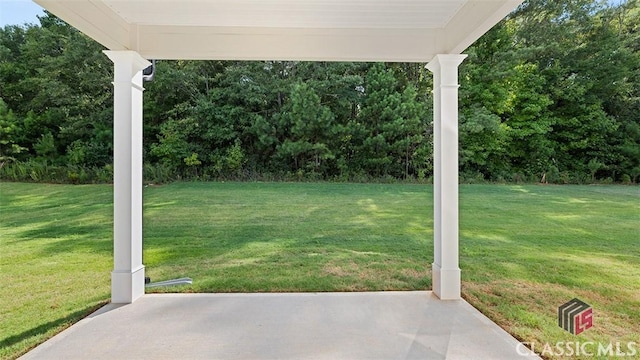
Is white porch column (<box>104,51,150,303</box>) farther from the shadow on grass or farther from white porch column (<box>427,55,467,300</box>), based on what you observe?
white porch column (<box>427,55,467,300</box>)

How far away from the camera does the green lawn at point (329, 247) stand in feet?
10.2

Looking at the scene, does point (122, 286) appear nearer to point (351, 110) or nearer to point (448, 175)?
point (448, 175)

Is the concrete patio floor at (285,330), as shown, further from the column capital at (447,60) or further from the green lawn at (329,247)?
the column capital at (447,60)

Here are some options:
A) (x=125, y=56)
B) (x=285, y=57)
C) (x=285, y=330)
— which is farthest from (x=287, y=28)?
(x=285, y=330)

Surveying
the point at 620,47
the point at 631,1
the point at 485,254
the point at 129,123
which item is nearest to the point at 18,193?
the point at 129,123

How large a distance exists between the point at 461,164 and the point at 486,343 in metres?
9.48

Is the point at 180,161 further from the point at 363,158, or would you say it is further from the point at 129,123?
the point at 129,123

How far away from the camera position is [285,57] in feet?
9.91

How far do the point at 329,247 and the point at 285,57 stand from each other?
9.57ft

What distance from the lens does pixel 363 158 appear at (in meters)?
10.7

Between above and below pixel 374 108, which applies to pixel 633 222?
below

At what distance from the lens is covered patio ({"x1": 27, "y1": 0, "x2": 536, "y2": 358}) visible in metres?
2.22

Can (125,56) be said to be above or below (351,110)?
below

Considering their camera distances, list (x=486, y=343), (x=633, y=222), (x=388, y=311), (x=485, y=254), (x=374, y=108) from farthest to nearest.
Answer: (x=374, y=108) < (x=633, y=222) < (x=485, y=254) < (x=388, y=311) < (x=486, y=343)
